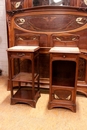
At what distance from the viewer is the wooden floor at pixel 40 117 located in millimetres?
1698

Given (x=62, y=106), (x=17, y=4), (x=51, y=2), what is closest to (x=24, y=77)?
(x=62, y=106)

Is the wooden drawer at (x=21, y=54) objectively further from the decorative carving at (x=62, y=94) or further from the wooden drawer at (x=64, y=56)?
the decorative carving at (x=62, y=94)

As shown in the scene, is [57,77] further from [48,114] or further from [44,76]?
[48,114]

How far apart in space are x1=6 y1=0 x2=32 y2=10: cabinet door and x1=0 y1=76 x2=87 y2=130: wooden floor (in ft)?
5.30

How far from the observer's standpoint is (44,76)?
8.54 ft

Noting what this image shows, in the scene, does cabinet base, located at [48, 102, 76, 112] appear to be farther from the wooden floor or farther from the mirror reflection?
the mirror reflection

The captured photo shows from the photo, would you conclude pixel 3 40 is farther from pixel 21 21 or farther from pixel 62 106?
pixel 62 106

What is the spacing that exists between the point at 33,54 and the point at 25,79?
43cm

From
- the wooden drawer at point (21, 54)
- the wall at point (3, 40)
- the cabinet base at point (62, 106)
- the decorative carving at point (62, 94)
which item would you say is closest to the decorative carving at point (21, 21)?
the wooden drawer at point (21, 54)

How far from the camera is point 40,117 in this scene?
188 cm

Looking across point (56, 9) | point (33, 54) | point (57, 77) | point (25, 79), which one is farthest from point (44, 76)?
point (56, 9)

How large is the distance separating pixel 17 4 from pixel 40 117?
1.91 m

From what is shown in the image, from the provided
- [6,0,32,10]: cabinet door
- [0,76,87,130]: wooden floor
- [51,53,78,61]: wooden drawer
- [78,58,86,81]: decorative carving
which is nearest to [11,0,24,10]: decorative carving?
[6,0,32,10]: cabinet door

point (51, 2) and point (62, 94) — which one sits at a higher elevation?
point (51, 2)
